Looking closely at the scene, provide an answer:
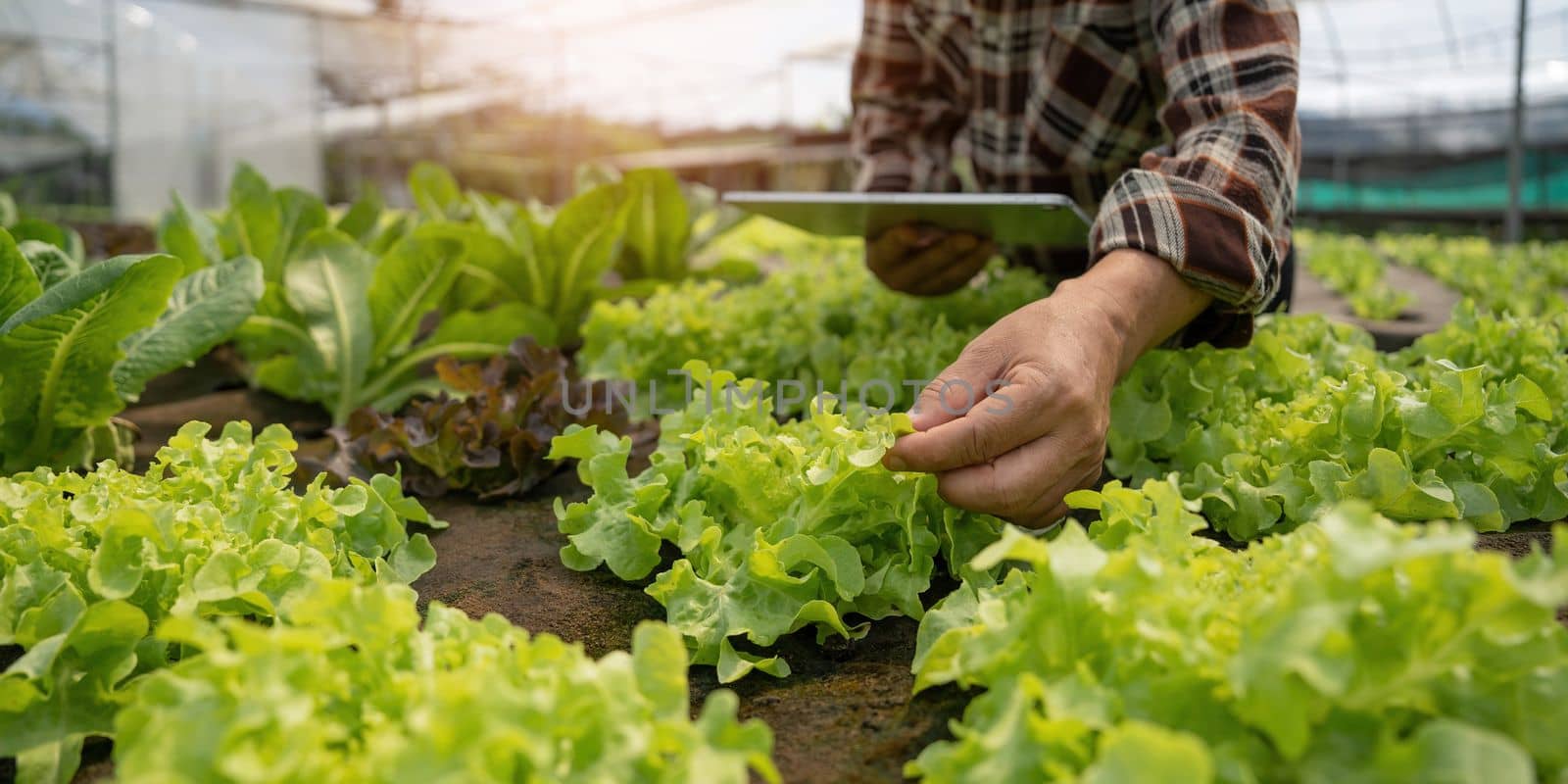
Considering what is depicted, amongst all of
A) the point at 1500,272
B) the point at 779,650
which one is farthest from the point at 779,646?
the point at 1500,272

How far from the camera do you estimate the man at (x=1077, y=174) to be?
4.07ft

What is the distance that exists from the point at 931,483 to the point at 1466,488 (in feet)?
2.32

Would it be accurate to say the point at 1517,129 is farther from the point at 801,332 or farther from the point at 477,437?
the point at 477,437

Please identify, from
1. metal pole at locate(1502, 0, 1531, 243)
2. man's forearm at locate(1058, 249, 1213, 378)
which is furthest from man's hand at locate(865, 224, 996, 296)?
metal pole at locate(1502, 0, 1531, 243)

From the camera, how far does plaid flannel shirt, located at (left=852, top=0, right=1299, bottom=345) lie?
1493 millimetres

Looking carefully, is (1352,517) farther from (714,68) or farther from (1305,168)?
(1305,168)

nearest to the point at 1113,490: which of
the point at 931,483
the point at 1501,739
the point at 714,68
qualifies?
the point at 931,483

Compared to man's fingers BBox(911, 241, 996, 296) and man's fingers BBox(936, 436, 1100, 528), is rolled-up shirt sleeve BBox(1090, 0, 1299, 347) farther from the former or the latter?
man's fingers BBox(911, 241, 996, 296)

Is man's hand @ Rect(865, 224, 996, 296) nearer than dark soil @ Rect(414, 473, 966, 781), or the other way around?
dark soil @ Rect(414, 473, 966, 781)

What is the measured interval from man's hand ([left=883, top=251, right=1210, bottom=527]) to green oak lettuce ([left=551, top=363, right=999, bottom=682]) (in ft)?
0.19

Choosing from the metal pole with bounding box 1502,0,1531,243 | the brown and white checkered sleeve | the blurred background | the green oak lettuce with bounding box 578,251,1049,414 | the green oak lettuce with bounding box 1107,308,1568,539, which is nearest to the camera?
the green oak lettuce with bounding box 1107,308,1568,539

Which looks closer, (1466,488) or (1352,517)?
(1352,517)

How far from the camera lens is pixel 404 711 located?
82 cm

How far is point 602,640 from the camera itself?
4.26ft
